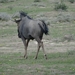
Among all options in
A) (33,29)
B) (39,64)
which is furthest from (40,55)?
(39,64)

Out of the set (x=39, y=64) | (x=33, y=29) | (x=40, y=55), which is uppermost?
(x=33, y=29)

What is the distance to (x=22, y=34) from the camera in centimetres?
1722

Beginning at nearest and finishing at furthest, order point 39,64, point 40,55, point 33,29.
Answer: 1. point 39,64
2. point 33,29
3. point 40,55

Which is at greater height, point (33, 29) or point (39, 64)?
point (33, 29)

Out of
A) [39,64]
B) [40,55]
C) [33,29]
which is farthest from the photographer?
[40,55]

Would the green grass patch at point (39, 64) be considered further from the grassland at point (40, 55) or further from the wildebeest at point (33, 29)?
the wildebeest at point (33, 29)

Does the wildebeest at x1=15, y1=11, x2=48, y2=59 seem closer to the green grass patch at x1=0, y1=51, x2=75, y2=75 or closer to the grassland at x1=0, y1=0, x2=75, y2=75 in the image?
the green grass patch at x1=0, y1=51, x2=75, y2=75

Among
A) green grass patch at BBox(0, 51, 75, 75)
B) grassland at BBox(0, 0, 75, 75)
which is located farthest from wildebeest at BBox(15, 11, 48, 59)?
grassland at BBox(0, 0, 75, 75)

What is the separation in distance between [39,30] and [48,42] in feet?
18.6

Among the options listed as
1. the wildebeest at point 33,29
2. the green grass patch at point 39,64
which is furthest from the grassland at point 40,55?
the wildebeest at point 33,29

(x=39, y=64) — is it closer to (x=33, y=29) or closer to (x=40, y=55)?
(x=33, y=29)

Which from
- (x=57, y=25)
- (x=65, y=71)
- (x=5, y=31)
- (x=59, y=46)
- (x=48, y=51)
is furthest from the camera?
(x=57, y=25)

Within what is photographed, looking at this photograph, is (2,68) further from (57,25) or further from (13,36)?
(57,25)

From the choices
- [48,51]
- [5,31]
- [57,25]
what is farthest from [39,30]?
[57,25]
